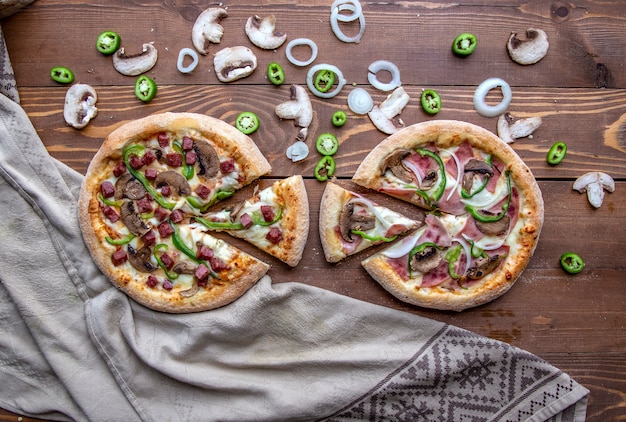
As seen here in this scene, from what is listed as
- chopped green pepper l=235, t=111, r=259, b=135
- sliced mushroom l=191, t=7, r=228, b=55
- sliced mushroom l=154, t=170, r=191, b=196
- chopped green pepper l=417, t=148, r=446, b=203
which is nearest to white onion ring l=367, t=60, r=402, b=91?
chopped green pepper l=417, t=148, r=446, b=203

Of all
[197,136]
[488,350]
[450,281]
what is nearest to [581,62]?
[450,281]

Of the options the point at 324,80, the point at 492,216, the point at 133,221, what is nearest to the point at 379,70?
the point at 324,80

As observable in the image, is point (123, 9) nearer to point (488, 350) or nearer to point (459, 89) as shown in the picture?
point (459, 89)

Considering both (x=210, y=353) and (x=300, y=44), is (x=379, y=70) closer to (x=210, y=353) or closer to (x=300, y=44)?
(x=300, y=44)

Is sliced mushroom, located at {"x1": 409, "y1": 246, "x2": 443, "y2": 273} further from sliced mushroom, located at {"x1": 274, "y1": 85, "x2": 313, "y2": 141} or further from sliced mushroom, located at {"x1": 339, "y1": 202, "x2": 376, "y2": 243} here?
sliced mushroom, located at {"x1": 274, "y1": 85, "x2": 313, "y2": 141}

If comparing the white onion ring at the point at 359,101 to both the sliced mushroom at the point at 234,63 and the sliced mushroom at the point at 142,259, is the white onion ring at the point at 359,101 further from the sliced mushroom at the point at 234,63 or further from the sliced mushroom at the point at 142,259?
the sliced mushroom at the point at 142,259

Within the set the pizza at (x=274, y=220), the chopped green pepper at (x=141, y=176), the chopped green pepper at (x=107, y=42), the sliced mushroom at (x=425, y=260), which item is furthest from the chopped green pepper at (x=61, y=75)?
the sliced mushroom at (x=425, y=260)

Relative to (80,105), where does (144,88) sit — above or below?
above
